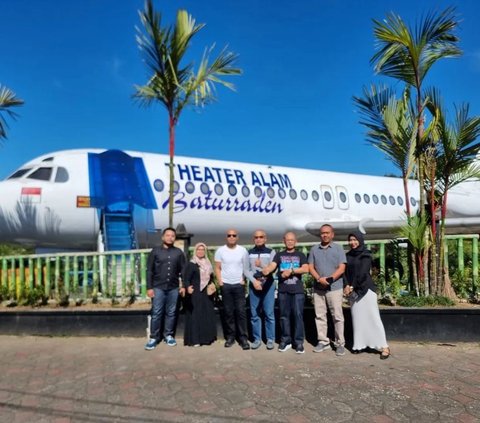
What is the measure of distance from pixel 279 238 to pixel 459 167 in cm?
777

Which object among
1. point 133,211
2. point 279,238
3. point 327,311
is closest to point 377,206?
point 279,238

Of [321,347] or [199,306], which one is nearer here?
[321,347]

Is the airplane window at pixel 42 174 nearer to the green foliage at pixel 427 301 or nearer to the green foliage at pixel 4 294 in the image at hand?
the green foliage at pixel 4 294

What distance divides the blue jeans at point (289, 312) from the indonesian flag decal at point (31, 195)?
21.1 ft

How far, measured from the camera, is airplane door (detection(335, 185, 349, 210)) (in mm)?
16003

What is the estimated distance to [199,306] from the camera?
22.7 ft

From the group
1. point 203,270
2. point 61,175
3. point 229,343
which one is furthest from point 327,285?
point 61,175

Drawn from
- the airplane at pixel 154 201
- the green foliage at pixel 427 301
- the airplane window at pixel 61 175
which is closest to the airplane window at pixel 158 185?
the airplane at pixel 154 201

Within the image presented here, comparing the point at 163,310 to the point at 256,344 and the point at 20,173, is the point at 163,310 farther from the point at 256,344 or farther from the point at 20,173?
the point at 20,173

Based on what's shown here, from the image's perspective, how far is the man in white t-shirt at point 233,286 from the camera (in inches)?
263

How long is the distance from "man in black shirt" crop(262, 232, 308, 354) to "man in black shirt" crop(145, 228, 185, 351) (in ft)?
4.51

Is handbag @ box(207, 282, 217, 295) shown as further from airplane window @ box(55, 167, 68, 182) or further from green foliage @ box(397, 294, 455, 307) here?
airplane window @ box(55, 167, 68, 182)

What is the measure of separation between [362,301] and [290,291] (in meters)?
0.96

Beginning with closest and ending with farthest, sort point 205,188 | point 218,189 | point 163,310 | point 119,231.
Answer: point 163,310 < point 119,231 < point 205,188 < point 218,189
